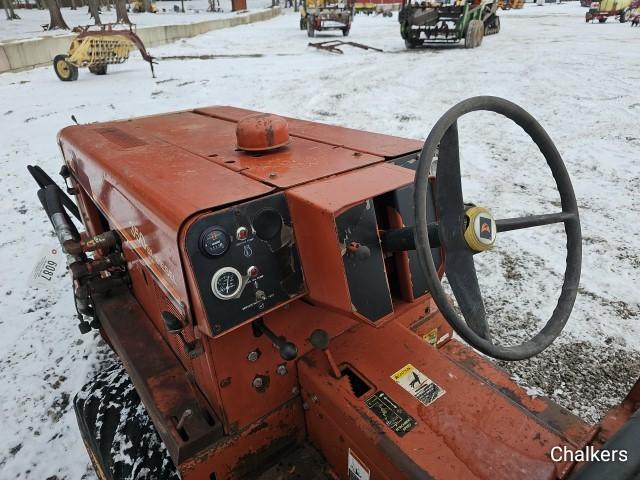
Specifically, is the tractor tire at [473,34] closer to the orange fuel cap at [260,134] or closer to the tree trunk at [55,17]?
the orange fuel cap at [260,134]

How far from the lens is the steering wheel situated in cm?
117

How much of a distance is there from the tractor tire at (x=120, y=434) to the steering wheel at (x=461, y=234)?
1360 mm

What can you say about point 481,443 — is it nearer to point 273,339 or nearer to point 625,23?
point 273,339

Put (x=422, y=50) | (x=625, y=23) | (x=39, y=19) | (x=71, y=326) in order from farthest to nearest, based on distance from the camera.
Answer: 1. (x=39, y=19)
2. (x=625, y=23)
3. (x=422, y=50)
4. (x=71, y=326)

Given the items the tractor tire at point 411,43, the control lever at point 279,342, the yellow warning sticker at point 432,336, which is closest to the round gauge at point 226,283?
the control lever at point 279,342

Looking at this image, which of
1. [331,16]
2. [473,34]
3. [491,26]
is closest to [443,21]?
[473,34]

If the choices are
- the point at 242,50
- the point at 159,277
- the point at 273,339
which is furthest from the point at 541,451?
the point at 242,50

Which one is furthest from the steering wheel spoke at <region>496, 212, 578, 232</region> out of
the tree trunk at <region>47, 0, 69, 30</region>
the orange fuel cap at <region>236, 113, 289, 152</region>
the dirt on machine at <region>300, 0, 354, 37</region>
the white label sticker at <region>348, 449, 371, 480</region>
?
the tree trunk at <region>47, 0, 69, 30</region>

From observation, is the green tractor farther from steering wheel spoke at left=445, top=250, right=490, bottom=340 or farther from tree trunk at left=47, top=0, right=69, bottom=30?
tree trunk at left=47, top=0, right=69, bottom=30

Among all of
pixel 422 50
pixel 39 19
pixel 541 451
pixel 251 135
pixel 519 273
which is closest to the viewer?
pixel 541 451

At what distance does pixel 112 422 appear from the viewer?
1988 millimetres

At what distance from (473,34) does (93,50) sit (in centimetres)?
1045

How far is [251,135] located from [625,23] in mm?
23386

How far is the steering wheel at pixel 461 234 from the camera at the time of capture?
117 cm
